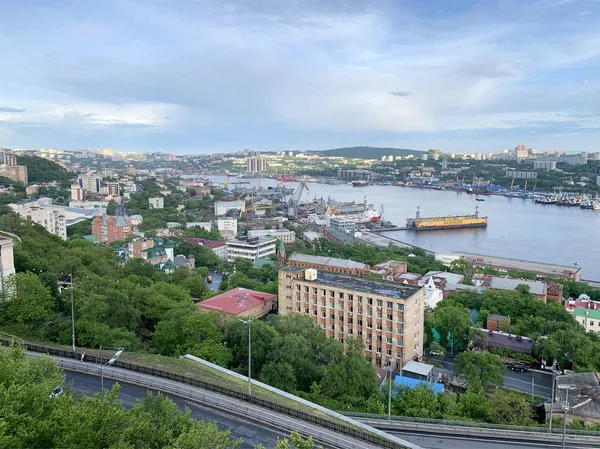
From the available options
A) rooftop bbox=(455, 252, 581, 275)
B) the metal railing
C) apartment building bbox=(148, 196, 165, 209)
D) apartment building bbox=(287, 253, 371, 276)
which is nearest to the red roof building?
apartment building bbox=(287, 253, 371, 276)

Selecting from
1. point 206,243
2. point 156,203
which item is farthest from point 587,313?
→ point 156,203

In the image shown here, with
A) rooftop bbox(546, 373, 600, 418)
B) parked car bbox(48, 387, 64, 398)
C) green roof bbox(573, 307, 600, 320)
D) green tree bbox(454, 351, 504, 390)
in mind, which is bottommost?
green roof bbox(573, 307, 600, 320)

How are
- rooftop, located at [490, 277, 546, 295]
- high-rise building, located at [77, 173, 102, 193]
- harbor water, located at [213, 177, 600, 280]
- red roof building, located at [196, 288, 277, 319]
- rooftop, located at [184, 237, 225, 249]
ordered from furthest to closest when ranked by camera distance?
high-rise building, located at [77, 173, 102, 193] → harbor water, located at [213, 177, 600, 280] → rooftop, located at [184, 237, 225, 249] → rooftop, located at [490, 277, 546, 295] → red roof building, located at [196, 288, 277, 319]

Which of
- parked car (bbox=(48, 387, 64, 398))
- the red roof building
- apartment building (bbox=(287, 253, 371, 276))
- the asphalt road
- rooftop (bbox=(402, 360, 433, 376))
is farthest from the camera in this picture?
apartment building (bbox=(287, 253, 371, 276))

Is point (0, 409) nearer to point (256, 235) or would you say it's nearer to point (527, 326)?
point (527, 326)

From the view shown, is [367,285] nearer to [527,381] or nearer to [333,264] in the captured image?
[527,381]

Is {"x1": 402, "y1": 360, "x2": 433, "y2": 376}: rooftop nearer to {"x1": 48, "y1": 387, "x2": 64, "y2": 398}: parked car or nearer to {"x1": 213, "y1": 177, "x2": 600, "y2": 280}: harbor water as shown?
{"x1": 48, "y1": 387, "x2": 64, "y2": 398}: parked car
